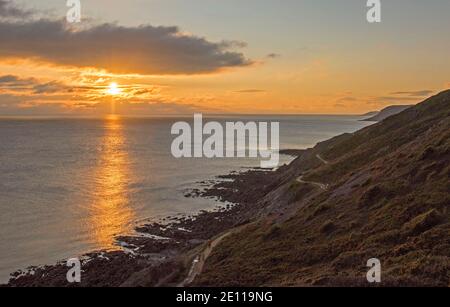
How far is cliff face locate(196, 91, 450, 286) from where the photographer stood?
88.1 ft

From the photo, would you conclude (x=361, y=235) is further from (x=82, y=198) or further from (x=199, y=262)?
(x=82, y=198)

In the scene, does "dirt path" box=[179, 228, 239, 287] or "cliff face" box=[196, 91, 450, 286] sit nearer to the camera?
"cliff face" box=[196, 91, 450, 286]

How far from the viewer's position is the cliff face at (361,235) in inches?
1057

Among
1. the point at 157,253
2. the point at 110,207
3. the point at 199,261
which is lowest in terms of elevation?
the point at 157,253

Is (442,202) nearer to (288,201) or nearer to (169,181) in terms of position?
(288,201)

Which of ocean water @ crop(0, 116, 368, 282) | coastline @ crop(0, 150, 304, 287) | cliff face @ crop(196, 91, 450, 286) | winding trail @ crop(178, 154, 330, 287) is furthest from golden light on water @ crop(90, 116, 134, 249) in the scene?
cliff face @ crop(196, 91, 450, 286)

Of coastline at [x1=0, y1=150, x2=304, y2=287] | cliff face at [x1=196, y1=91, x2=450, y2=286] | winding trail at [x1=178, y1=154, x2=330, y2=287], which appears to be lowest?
coastline at [x1=0, y1=150, x2=304, y2=287]

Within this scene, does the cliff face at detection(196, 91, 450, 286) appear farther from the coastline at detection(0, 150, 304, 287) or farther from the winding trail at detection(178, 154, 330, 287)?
the coastline at detection(0, 150, 304, 287)

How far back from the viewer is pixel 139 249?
55.3m

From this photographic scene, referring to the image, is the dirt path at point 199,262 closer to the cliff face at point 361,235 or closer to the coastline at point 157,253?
the coastline at point 157,253

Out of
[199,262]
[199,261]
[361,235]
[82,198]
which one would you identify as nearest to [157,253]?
[199,261]

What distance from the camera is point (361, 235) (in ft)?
117
